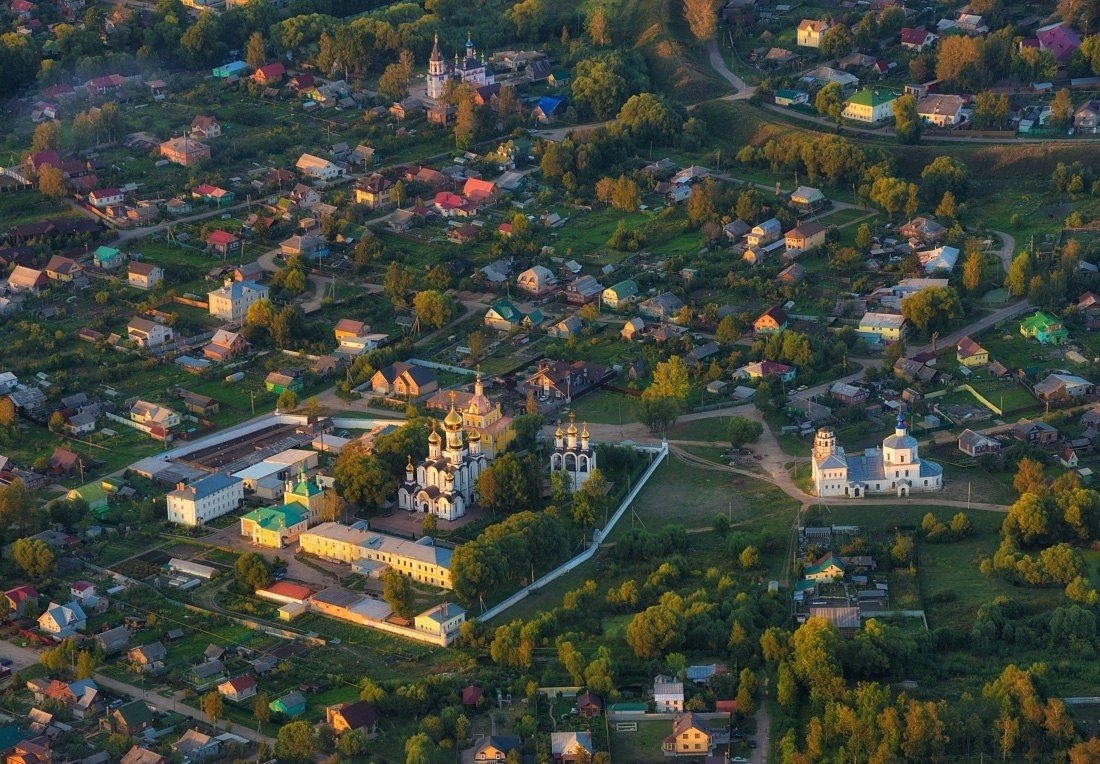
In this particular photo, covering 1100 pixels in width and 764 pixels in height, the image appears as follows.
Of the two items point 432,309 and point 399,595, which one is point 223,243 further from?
point 399,595

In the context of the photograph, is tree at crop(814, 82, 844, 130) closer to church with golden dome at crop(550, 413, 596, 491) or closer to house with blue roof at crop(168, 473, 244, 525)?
church with golden dome at crop(550, 413, 596, 491)

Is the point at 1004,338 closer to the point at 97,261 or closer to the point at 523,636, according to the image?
the point at 523,636

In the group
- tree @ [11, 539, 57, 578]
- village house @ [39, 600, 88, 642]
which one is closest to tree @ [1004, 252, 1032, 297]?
tree @ [11, 539, 57, 578]

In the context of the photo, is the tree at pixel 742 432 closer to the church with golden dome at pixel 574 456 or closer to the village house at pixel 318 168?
the church with golden dome at pixel 574 456

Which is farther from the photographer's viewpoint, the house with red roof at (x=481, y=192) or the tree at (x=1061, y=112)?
the tree at (x=1061, y=112)

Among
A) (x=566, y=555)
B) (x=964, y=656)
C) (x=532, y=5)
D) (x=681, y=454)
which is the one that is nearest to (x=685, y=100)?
(x=532, y=5)

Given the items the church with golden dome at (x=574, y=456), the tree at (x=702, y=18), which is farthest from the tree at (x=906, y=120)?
the church with golden dome at (x=574, y=456)

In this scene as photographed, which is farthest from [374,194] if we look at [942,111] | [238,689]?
[238,689]
